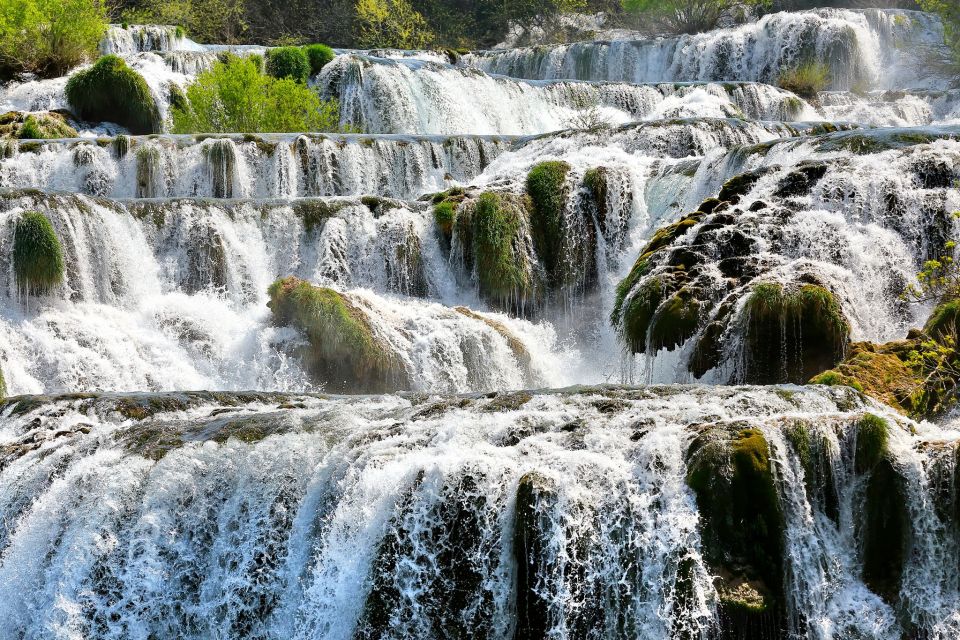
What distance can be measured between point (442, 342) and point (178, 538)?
655cm

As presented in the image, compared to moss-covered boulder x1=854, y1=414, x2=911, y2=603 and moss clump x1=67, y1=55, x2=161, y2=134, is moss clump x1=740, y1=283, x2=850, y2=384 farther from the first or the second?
moss clump x1=67, y1=55, x2=161, y2=134

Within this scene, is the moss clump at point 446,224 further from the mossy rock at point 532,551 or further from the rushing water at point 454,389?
the mossy rock at point 532,551

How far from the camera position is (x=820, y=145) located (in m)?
15.5

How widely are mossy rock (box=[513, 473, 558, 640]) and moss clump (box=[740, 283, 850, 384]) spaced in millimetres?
5180

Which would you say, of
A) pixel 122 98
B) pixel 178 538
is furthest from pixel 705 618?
pixel 122 98

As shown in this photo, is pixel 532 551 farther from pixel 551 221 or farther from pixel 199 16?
pixel 199 16

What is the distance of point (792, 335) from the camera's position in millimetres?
11820

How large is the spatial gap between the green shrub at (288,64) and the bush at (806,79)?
12.8m

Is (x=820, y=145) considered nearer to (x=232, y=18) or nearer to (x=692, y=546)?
(x=692, y=546)

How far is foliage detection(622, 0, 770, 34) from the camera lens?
3781cm

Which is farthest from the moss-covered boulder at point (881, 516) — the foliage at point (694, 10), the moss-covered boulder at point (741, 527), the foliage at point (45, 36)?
the foliage at point (694, 10)

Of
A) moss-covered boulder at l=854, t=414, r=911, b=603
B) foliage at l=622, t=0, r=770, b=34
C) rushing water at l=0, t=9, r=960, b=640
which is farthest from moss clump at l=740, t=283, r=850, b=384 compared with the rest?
foliage at l=622, t=0, r=770, b=34

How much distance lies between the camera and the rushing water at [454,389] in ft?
24.0

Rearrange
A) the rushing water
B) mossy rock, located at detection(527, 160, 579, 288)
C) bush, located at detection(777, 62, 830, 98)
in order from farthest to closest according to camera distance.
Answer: bush, located at detection(777, 62, 830, 98)
mossy rock, located at detection(527, 160, 579, 288)
the rushing water
